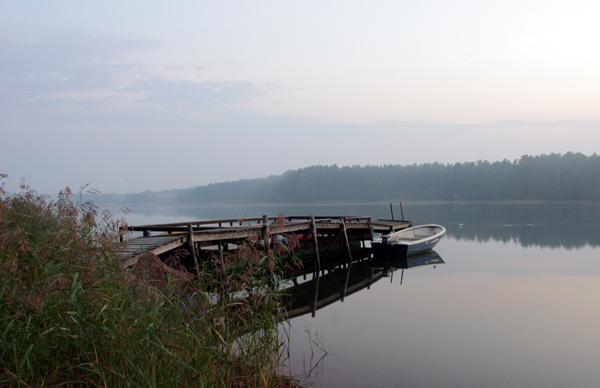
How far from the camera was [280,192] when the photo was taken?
452 ft

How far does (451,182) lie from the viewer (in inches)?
4951

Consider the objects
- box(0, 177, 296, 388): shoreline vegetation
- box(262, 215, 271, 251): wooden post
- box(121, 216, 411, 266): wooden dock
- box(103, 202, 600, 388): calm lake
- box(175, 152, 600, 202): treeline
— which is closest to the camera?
box(0, 177, 296, 388): shoreline vegetation

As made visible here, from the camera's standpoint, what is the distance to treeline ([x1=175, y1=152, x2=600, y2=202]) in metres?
107

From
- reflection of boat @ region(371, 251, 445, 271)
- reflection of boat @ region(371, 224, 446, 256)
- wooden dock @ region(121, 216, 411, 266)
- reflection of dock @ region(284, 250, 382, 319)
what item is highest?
wooden dock @ region(121, 216, 411, 266)

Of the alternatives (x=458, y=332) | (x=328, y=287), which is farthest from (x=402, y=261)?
(x=458, y=332)

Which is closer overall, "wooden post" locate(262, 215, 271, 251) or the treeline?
"wooden post" locate(262, 215, 271, 251)

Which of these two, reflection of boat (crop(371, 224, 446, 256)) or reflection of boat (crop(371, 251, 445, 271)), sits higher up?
reflection of boat (crop(371, 224, 446, 256))

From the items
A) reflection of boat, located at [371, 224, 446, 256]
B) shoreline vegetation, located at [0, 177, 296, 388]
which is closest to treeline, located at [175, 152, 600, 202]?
reflection of boat, located at [371, 224, 446, 256]

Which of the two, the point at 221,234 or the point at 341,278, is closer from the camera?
the point at 221,234

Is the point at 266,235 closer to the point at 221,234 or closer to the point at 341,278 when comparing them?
the point at 221,234

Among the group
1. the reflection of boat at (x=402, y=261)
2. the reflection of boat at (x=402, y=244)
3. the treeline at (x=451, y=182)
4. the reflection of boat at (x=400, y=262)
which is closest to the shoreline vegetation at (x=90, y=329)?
the reflection of boat at (x=400, y=262)

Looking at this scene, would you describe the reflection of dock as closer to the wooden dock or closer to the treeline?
the wooden dock

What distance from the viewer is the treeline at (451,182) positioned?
107m

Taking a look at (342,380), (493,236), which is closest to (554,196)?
(493,236)
